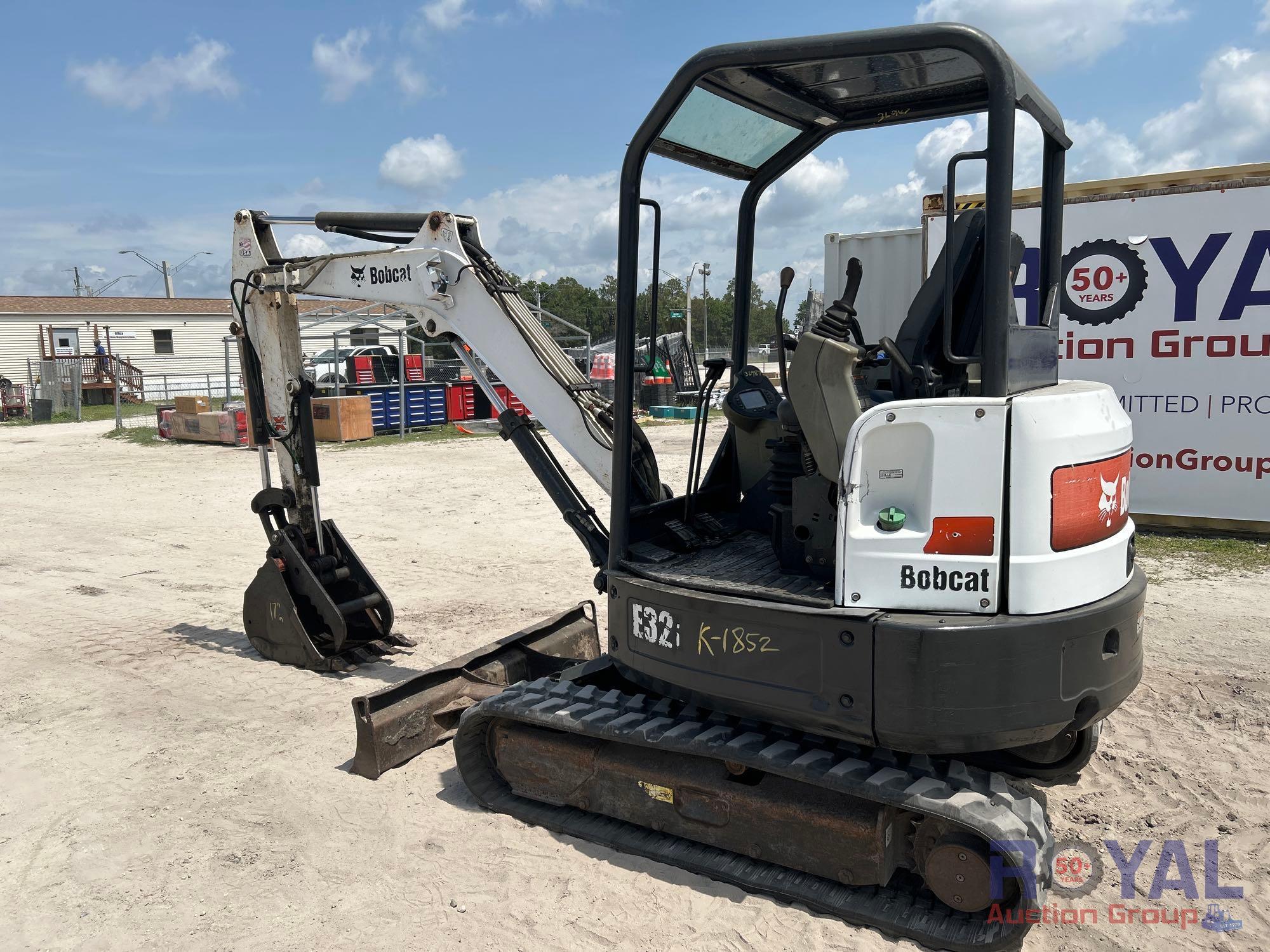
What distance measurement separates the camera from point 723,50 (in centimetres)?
349

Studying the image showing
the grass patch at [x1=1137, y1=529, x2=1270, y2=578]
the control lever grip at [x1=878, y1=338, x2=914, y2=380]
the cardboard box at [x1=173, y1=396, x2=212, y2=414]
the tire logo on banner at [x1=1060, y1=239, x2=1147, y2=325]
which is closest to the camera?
the control lever grip at [x1=878, y1=338, x2=914, y2=380]

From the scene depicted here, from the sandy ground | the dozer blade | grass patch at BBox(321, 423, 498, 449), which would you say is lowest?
the sandy ground

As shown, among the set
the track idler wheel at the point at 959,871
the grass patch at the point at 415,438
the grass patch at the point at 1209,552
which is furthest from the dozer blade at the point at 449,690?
the grass patch at the point at 415,438

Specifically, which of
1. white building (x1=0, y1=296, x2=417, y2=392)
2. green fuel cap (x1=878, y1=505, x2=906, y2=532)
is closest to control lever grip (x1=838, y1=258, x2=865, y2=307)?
green fuel cap (x1=878, y1=505, x2=906, y2=532)

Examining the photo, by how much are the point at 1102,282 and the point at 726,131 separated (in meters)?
7.52

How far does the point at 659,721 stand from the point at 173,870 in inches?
78.8

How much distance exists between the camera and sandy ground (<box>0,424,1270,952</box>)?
3471mm

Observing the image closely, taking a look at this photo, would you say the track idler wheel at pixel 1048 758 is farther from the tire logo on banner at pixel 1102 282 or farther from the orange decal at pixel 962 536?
the tire logo on banner at pixel 1102 282

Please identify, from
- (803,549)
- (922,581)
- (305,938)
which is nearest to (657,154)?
(803,549)

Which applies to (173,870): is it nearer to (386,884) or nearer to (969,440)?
(386,884)

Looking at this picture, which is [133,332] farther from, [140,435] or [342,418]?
[342,418]

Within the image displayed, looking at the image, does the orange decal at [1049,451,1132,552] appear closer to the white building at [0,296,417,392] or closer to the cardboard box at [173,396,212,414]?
the cardboard box at [173,396,212,414]

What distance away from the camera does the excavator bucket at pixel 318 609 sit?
6.14m

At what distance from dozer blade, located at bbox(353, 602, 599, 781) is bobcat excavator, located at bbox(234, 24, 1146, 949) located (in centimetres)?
2
